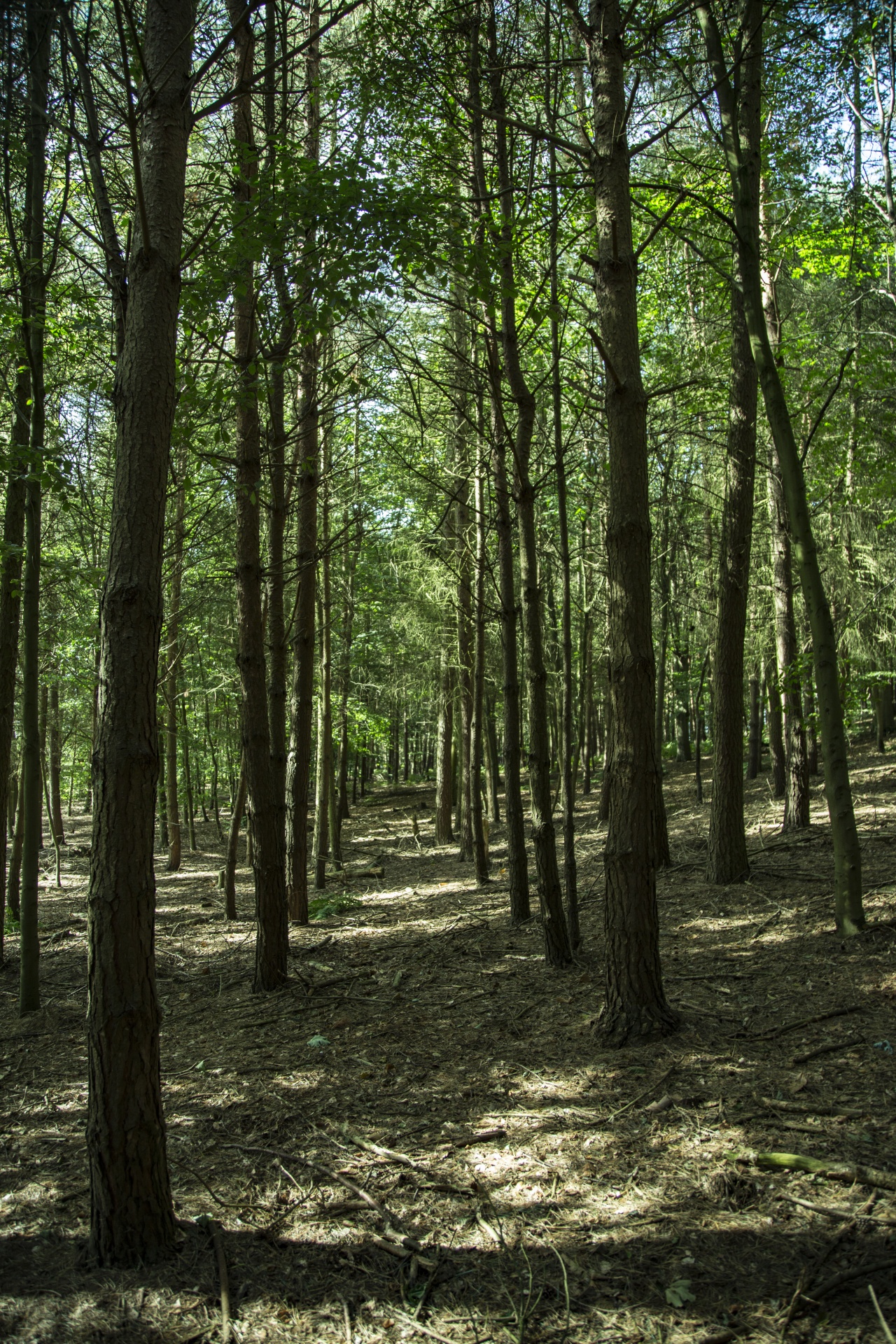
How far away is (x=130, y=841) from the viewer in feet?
9.61

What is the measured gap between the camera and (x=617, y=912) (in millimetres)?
4406

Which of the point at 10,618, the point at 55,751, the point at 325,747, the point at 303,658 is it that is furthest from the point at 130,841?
the point at 55,751

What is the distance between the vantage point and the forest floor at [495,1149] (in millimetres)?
2596

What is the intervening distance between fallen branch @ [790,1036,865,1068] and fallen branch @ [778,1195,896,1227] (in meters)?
1.06

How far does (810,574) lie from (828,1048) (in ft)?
9.59

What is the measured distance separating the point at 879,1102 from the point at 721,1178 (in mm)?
878

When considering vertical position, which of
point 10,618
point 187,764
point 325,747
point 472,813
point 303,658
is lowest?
point 472,813

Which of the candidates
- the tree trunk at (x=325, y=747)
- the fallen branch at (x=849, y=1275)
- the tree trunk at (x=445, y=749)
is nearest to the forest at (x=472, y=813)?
the fallen branch at (x=849, y=1275)

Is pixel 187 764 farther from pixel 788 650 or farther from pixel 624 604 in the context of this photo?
pixel 624 604

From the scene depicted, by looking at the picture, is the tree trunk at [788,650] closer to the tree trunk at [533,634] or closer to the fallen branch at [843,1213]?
the tree trunk at [533,634]

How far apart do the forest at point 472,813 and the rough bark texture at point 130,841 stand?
2 centimetres

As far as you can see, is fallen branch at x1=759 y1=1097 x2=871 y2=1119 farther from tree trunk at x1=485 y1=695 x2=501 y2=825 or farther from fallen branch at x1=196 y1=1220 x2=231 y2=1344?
tree trunk at x1=485 y1=695 x2=501 y2=825

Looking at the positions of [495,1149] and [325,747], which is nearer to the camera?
[495,1149]

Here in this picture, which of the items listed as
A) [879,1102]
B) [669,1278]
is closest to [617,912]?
[879,1102]
